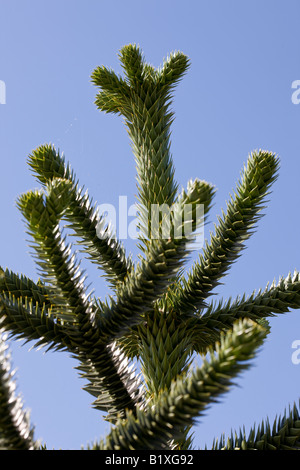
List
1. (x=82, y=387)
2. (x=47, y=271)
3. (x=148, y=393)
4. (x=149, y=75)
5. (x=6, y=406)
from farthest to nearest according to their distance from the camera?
(x=149, y=75), (x=148, y=393), (x=82, y=387), (x=47, y=271), (x=6, y=406)

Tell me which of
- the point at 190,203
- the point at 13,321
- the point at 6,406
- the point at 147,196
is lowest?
the point at 6,406

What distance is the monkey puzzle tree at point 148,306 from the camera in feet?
6.00

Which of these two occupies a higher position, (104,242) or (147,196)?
(147,196)

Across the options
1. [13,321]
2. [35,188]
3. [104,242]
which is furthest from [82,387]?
[35,188]

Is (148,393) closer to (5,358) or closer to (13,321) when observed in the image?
(13,321)

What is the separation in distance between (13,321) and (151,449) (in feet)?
3.01

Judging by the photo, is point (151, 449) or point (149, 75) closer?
point (151, 449)

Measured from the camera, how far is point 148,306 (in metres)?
2.56

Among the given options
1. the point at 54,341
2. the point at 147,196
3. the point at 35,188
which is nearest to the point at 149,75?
the point at 147,196

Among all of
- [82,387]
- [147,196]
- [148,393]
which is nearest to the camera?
[82,387]

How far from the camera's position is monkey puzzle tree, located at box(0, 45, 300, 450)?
72.0 inches

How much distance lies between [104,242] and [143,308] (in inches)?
28.1

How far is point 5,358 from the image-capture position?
1901 mm

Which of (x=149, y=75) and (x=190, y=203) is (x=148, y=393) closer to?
(x=190, y=203)
